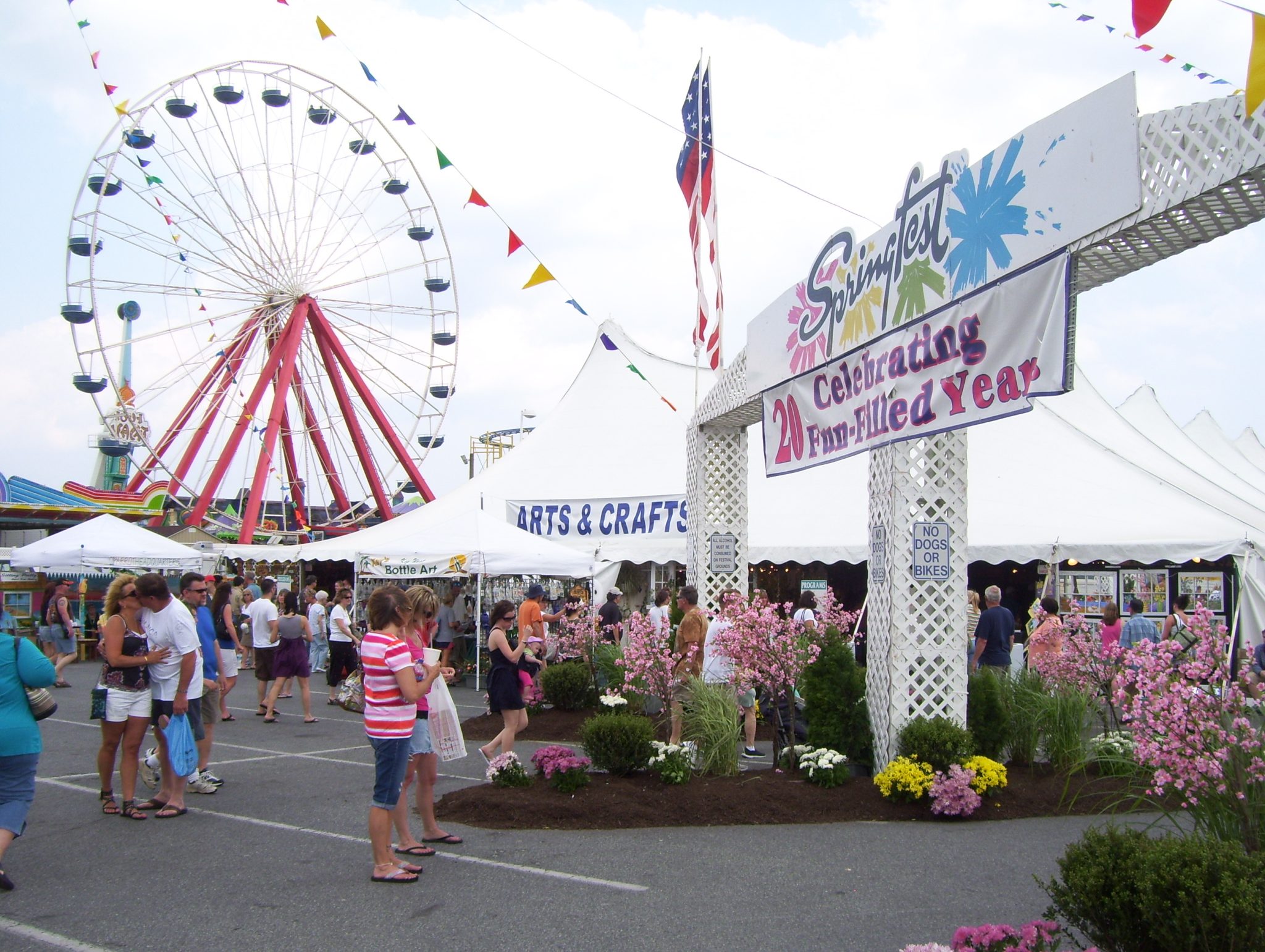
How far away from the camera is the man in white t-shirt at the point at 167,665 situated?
694 centimetres

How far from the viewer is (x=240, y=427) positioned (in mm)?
26828

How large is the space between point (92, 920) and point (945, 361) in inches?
235

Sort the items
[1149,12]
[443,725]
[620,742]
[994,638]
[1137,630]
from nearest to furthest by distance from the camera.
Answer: [1149,12] < [443,725] < [620,742] < [994,638] < [1137,630]

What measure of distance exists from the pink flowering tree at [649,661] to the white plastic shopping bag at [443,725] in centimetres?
243

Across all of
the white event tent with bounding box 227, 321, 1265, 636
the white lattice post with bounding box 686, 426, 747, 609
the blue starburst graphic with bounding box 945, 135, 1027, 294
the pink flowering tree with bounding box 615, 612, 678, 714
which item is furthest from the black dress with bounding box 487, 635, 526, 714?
the white event tent with bounding box 227, 321, 1265, 636

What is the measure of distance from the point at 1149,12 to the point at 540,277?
8.22 meters

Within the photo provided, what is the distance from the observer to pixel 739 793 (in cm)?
731

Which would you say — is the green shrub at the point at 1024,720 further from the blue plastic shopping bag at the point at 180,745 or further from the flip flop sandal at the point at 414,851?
the blue plastic shopping bag at the point at 180,745

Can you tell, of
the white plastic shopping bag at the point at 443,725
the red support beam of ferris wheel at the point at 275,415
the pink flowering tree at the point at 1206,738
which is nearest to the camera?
the pink flowering tree at the point at 1206,738

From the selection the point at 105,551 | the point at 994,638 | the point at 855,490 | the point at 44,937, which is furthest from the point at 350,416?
the point at 44,937

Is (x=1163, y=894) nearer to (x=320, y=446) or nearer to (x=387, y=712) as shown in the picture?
(x=387, y=712)

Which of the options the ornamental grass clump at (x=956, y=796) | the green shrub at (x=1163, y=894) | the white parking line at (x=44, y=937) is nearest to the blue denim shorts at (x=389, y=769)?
the white parking line at (x=44, y=937)

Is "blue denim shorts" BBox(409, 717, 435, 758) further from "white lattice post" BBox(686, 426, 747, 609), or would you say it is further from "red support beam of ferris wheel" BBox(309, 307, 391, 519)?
"red support beam of ferris wheel" BBox(309, 307, 391, 519)

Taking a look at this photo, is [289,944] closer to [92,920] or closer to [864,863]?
[92,920]
